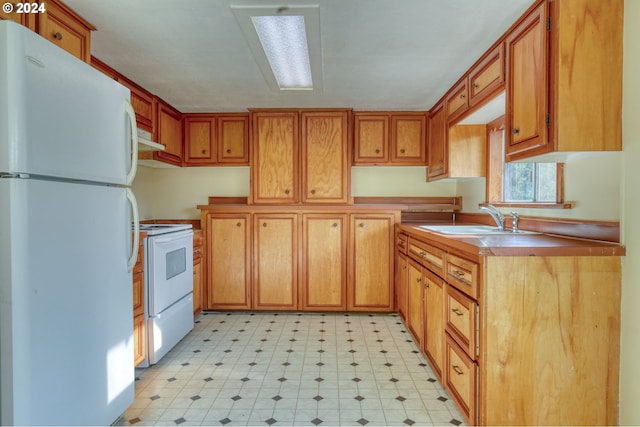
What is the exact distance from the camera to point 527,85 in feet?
5.95

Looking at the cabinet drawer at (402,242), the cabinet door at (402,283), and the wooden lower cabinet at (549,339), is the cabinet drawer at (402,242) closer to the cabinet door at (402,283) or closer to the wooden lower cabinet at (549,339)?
the cabinet door at (402,283)

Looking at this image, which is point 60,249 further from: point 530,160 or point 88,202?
point 530,160

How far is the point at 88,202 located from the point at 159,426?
1161mm

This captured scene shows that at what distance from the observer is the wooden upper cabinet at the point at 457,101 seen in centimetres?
268

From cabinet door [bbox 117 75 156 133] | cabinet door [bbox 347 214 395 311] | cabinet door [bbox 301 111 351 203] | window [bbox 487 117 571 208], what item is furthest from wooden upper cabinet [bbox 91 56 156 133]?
window [bbox 487 117 571 208]

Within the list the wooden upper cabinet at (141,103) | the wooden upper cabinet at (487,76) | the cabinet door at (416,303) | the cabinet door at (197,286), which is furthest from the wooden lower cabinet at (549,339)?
the wooden upper cabinet at (141,103)

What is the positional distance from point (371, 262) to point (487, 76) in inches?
77.7

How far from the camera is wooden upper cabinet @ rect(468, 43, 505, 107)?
2.08m

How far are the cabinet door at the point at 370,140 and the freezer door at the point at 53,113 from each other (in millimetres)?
2506

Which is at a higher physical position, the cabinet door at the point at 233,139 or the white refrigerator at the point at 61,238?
the cabinet door at the point at 233,139

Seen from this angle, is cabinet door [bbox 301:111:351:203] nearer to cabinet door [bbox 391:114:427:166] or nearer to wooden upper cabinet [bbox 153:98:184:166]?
cabinet door [bbox 391:114:427:166]

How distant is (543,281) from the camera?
1578 mm

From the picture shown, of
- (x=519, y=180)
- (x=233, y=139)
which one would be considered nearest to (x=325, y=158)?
(x=233, y=139)

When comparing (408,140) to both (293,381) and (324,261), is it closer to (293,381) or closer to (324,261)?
(324,261)
